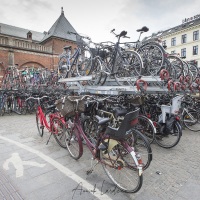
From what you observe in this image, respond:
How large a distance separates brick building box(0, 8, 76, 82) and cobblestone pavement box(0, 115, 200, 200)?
1686cm

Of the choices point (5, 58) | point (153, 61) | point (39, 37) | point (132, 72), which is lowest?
point (132, 72)

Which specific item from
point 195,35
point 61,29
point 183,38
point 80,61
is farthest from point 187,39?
point 80,61

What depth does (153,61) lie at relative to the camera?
4.76 m

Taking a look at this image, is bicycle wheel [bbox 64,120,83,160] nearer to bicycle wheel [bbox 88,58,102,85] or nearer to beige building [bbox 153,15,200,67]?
bicycle wheel [bbox 88,58,102,85]

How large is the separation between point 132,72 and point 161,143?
199cm

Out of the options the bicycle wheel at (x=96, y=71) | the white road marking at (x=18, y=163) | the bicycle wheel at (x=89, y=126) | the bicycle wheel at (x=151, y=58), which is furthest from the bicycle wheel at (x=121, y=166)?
the bicycle wheel at (x=151, y=58)

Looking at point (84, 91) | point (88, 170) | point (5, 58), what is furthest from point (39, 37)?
point (88, 170)

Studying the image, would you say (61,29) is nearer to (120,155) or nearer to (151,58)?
(151,58)

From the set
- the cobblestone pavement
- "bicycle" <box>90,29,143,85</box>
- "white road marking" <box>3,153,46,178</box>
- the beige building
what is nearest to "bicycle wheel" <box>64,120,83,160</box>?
the cobblestone pavement

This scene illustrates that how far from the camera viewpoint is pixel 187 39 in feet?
104

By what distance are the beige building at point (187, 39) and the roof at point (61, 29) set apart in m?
16.7

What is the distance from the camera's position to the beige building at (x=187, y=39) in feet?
100

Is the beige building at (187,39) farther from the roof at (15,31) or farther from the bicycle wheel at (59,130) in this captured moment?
the bicycle wheel at (59,130)

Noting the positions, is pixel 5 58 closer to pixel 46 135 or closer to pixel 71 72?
pixel 71 72
